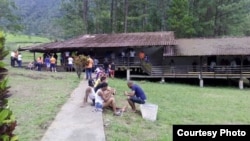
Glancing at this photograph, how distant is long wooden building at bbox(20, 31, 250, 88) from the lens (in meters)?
29.4

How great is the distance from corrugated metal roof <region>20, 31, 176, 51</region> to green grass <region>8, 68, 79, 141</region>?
7225 mm

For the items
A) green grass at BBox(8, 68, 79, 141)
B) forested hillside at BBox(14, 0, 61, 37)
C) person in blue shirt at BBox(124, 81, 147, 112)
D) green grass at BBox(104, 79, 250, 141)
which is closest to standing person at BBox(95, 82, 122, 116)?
green grass at BBox(104, 79, 250, 141)

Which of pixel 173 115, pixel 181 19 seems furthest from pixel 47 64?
pixel 173 115

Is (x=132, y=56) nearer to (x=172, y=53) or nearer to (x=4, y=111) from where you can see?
(x=172, y=53)

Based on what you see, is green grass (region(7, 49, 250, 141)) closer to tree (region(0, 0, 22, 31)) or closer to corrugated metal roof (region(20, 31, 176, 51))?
corrugated metal roof (region(20, 31, 176, 51))

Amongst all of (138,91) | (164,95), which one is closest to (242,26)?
(164,95)

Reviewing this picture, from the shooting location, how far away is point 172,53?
30312 millimetres

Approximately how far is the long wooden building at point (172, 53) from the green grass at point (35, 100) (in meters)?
7.76

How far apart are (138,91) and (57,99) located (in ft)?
13.5

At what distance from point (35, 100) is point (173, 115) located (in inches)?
222

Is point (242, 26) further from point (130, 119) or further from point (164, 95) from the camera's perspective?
point (130, 119)

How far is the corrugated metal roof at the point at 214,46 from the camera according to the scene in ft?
96.5

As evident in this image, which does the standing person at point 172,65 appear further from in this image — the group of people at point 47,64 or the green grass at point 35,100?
the green grass at point 35,100

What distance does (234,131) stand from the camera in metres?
6.54
